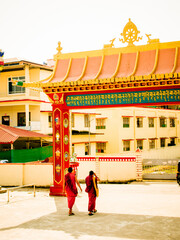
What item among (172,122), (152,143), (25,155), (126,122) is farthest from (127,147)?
(25,155)

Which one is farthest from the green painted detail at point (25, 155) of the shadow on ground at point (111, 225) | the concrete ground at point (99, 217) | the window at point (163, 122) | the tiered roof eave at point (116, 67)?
the window at point (163, 122)

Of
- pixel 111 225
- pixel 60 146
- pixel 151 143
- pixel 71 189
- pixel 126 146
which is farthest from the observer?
pixel 151 143

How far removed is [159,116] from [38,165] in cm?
2622

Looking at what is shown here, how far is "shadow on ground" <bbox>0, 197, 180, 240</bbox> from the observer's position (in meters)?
8.88

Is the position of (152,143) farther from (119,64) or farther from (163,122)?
(119,64)

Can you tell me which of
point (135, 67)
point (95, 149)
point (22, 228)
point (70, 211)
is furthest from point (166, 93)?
point (95, 149)

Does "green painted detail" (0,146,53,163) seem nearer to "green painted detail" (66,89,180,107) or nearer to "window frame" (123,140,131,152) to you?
"green painted detail" (66,89,180,107)

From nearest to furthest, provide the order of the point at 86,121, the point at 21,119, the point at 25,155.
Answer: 1. the point at 25,155
2. the point at 21,119
3. the point at 86,121

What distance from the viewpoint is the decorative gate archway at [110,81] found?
1295 centimetres

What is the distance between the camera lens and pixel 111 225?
9766mm

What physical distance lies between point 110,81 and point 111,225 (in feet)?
18.6

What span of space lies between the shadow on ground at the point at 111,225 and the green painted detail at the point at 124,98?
4566 millimetres

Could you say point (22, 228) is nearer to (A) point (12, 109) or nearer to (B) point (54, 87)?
(B) point (54, 87)

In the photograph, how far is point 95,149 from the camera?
38.0m
